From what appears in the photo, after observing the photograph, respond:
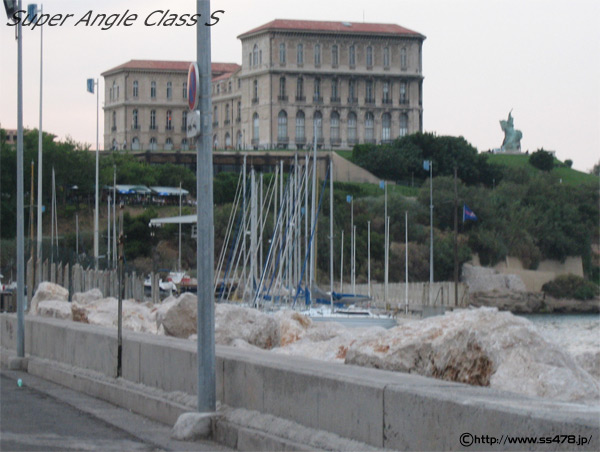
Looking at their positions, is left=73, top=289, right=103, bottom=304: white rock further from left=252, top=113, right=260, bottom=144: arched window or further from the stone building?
left=252, top=113, right=260, bottom=144: arched window

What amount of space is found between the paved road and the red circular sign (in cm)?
343

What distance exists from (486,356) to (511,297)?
9128 centimetres

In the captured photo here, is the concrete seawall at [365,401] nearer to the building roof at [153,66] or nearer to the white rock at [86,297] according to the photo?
the white rock at [86,297]

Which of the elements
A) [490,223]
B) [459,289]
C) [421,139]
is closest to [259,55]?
[421,139]

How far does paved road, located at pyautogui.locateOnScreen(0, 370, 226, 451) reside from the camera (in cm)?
1101

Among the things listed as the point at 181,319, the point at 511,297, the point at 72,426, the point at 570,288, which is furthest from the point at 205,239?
the point at 570,288

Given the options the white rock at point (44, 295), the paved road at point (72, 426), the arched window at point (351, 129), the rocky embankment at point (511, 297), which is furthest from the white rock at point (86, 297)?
the arched window at point (351, 129)

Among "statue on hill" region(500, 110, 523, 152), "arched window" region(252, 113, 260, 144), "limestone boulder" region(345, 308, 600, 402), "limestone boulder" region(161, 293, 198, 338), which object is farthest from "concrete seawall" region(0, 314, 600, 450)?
"statue on hill" region(500, 110, 523, 152)

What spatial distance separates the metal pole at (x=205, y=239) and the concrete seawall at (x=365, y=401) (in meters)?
0.31

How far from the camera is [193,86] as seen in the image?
11312 millimetres

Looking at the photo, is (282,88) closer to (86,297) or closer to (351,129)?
(351,129)

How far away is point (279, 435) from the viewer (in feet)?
32.4

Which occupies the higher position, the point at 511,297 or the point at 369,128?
the point at 369,128

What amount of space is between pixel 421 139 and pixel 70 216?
53.5 metres
